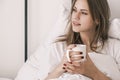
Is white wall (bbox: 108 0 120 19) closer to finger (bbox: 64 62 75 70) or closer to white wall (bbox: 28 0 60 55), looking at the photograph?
white wall (bbox: 28 0 60 55)

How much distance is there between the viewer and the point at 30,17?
6.55 feet

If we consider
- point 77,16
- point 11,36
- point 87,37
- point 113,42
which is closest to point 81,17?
point 77,16

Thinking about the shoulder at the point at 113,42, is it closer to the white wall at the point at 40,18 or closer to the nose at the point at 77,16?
the nose at the point at 77,16

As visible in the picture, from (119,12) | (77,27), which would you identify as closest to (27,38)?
(77,27)

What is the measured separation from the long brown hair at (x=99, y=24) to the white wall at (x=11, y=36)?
1.52ft

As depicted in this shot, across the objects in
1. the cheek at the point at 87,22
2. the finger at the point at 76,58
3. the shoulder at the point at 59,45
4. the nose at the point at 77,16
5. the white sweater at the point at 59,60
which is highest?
the nose at the point at 77,16

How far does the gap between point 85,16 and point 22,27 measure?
0.62 m

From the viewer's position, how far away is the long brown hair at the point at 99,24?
157cm

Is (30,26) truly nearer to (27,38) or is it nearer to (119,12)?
(27,38)

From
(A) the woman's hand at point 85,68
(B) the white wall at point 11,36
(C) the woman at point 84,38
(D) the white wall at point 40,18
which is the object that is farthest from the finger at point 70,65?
(B) the white wall at point 11,36

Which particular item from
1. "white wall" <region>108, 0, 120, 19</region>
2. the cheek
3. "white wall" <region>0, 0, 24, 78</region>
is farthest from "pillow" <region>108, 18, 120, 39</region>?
"white wall" <region>0, 0, 24, 78</region>

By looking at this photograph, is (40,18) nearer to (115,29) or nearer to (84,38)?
(84,38)

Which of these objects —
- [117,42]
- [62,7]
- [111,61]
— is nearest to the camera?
[111,61]

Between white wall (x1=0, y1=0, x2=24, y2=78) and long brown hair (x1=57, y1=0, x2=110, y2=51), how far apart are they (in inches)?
18.2
